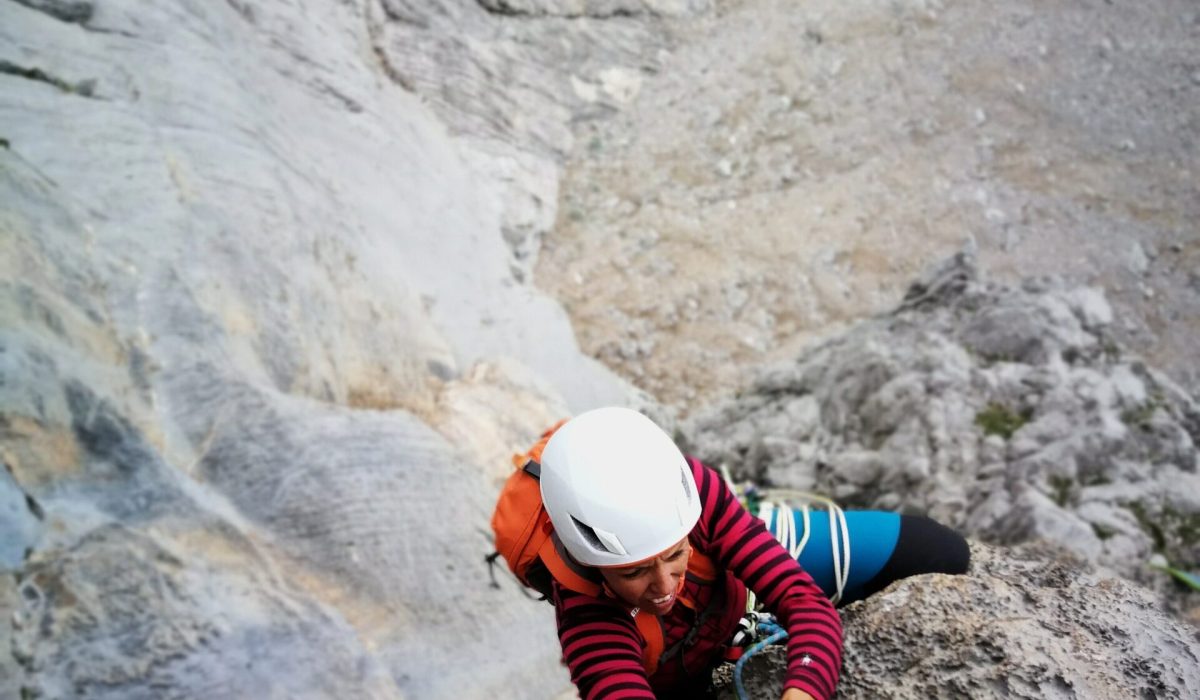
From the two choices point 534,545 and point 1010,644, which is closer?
point 1010,644

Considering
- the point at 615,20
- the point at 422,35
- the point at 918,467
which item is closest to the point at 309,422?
the point at 918,467

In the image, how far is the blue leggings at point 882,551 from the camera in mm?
3377

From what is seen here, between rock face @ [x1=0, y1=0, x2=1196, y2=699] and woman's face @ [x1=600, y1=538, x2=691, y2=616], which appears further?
rock face @ [x1=0, y1=0, x2=1196, y2=699]

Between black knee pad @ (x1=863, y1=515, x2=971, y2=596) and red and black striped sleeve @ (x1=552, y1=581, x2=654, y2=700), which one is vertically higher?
black knee pad @ (x1=863, y1=515, x2=971, y2=596)

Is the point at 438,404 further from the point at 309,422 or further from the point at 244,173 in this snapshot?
the point at 244,173

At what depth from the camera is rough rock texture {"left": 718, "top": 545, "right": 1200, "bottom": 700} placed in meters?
2.55

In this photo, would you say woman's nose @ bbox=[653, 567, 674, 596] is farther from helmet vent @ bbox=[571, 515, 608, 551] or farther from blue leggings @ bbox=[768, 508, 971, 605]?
blue leggings @ bbox=[768, 508, 971, 605]

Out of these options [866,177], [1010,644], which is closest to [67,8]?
[1010,644]

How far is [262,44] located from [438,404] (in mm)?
3987

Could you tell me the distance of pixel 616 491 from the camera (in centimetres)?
260

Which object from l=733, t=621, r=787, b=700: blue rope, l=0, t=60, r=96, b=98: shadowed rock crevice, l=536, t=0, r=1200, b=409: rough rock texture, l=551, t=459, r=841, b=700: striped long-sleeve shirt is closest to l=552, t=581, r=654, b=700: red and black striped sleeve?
l=551, t=459, r=841, b=700: striped long-sleeve shirt

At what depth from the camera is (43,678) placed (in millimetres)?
3477

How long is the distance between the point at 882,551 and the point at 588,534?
139cm

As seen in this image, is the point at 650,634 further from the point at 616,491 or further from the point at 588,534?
the point at 616,491
